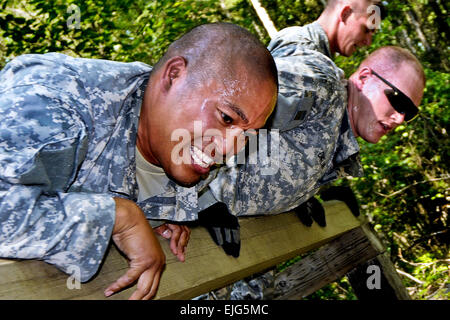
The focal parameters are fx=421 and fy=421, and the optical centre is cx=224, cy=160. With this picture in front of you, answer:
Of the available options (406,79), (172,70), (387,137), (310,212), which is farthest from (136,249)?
(387,137)

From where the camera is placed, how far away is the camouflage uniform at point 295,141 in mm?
1940

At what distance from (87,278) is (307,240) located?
Answer: 147 centimetres

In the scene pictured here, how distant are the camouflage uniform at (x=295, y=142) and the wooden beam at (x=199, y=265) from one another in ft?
0.42

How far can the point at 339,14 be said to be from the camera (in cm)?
281

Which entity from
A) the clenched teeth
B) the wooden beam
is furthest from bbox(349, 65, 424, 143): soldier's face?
the clenched teeth

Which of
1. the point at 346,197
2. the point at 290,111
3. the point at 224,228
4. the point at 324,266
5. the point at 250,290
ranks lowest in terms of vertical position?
the point at 250,290

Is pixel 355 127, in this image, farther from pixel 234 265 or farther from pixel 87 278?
pixel 87 278

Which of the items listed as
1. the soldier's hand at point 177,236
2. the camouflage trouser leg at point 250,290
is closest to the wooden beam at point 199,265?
the soldier's hand at point 177,236

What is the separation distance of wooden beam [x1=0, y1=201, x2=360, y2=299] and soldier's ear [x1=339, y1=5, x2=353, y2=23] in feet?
4.05

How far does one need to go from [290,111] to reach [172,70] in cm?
74

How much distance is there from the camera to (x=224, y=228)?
1646mm

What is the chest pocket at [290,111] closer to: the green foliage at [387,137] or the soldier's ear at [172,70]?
the soldier's ear at [172,70]

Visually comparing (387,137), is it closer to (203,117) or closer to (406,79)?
(406,79)
